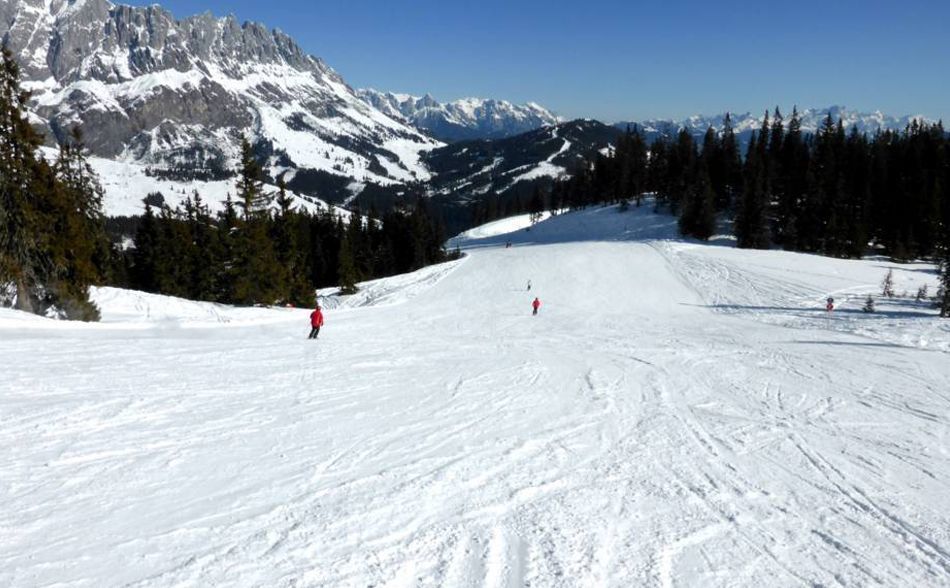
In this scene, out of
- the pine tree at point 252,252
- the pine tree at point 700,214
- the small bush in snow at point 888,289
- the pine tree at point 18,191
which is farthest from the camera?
the pine tree at point 700,214

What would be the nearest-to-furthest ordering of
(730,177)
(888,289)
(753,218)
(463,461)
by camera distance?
(463,461) < (888,289) < (753,218) < (730,177)

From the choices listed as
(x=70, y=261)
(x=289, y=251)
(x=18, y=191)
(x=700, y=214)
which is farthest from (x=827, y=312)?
(x=18, y=191)

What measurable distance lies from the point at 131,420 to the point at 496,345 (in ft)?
45.1

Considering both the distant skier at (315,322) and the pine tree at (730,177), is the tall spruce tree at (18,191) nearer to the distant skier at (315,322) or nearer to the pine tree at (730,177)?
the distant skier at (315,322)

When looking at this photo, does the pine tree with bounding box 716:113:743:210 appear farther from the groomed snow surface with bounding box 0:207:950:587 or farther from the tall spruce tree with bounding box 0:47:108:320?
the tall spruce tree with bounding box 0:47:108:320

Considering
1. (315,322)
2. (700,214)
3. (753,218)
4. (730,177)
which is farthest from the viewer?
(730,177)

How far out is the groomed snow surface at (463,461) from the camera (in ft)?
20.0

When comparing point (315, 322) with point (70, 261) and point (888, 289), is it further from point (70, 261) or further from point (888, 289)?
point (888, 289)

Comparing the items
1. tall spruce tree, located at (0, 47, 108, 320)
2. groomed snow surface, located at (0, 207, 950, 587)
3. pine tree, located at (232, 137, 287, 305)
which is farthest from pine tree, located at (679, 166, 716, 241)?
tall spruce tree, located at (0, 47, 108, 320)

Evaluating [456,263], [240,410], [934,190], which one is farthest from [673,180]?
[240,410]

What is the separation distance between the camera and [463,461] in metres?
9.05

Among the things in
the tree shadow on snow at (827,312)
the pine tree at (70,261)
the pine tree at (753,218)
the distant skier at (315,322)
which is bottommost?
the tree shadow on snow at (827,312)

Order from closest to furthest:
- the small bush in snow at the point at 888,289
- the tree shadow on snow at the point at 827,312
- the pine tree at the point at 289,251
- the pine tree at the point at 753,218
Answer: the tree shadow on snow at the point at 827,312, the small bush in snow at the point at 888,289, the pine tree at the point at 289,251, the pine tree at the point at 753,218

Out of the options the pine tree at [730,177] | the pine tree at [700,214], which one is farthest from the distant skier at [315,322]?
the pine tree at [730,177]
